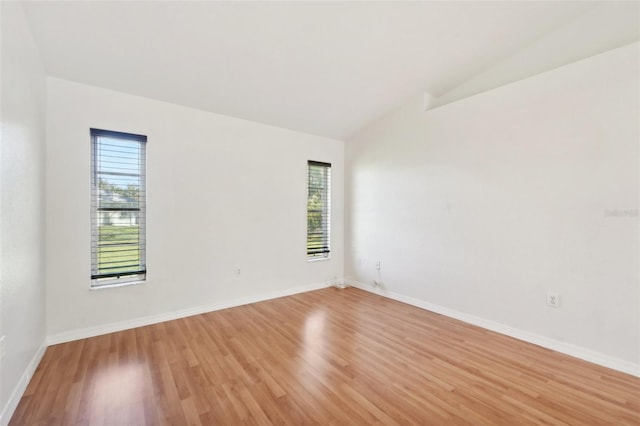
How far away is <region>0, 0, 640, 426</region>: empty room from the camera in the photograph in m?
1.94

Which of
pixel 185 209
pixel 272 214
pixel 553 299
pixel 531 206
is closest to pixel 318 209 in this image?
pixel 272 214

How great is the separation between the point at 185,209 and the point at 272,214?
4.00 feet

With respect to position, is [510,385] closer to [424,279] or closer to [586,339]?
[586,339]

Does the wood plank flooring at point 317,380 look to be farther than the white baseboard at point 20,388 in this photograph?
Yes

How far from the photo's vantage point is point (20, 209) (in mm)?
1938

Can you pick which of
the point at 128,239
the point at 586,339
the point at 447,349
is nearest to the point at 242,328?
the point at 128,239

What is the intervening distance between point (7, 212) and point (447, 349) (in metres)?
3.51

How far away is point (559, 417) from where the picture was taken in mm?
1760

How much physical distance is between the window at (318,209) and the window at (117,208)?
2.40m

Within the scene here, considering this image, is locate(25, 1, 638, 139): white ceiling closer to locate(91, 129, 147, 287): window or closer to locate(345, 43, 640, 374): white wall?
locate(345, 43, 640, 374): white wall

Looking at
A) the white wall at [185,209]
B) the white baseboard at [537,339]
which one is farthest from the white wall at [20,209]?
the white baseboard at [537,339]

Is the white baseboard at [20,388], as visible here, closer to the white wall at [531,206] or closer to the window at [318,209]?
the window at [318,209]

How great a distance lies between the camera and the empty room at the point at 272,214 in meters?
1.94

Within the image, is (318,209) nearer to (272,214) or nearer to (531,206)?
(272,214)
